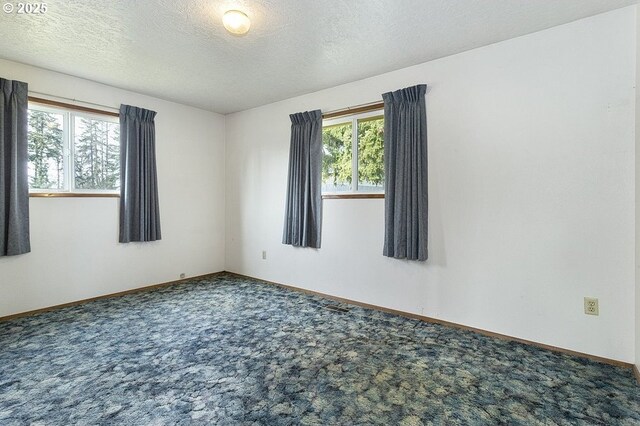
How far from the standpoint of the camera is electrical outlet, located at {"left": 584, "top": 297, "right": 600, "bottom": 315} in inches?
93.4

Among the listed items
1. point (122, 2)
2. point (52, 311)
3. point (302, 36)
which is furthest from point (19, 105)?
point (302, 36)

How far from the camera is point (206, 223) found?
16.4 feet

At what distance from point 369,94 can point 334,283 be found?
228 cm

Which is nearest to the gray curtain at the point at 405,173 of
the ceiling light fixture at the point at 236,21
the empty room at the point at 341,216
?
the empty room at the point at 341,216

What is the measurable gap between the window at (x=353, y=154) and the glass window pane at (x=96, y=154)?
2638 millimetres

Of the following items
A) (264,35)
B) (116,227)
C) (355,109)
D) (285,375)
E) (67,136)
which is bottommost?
(285,375)

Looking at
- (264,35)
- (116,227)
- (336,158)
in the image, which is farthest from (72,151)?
(336,158)

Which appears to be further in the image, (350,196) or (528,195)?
(350,196)

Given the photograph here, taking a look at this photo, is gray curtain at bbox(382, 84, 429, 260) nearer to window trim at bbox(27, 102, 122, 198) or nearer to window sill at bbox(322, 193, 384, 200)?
window sill at bbox(322, 193, 384, 200)

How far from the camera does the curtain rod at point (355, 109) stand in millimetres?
3520

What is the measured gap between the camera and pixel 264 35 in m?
2.64

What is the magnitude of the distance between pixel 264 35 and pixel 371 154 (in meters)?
1.67

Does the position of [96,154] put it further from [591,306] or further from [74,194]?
[591,306]

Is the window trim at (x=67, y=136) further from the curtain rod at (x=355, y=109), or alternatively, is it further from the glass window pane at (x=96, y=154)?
the curtain rod at (x=355, y=109)
